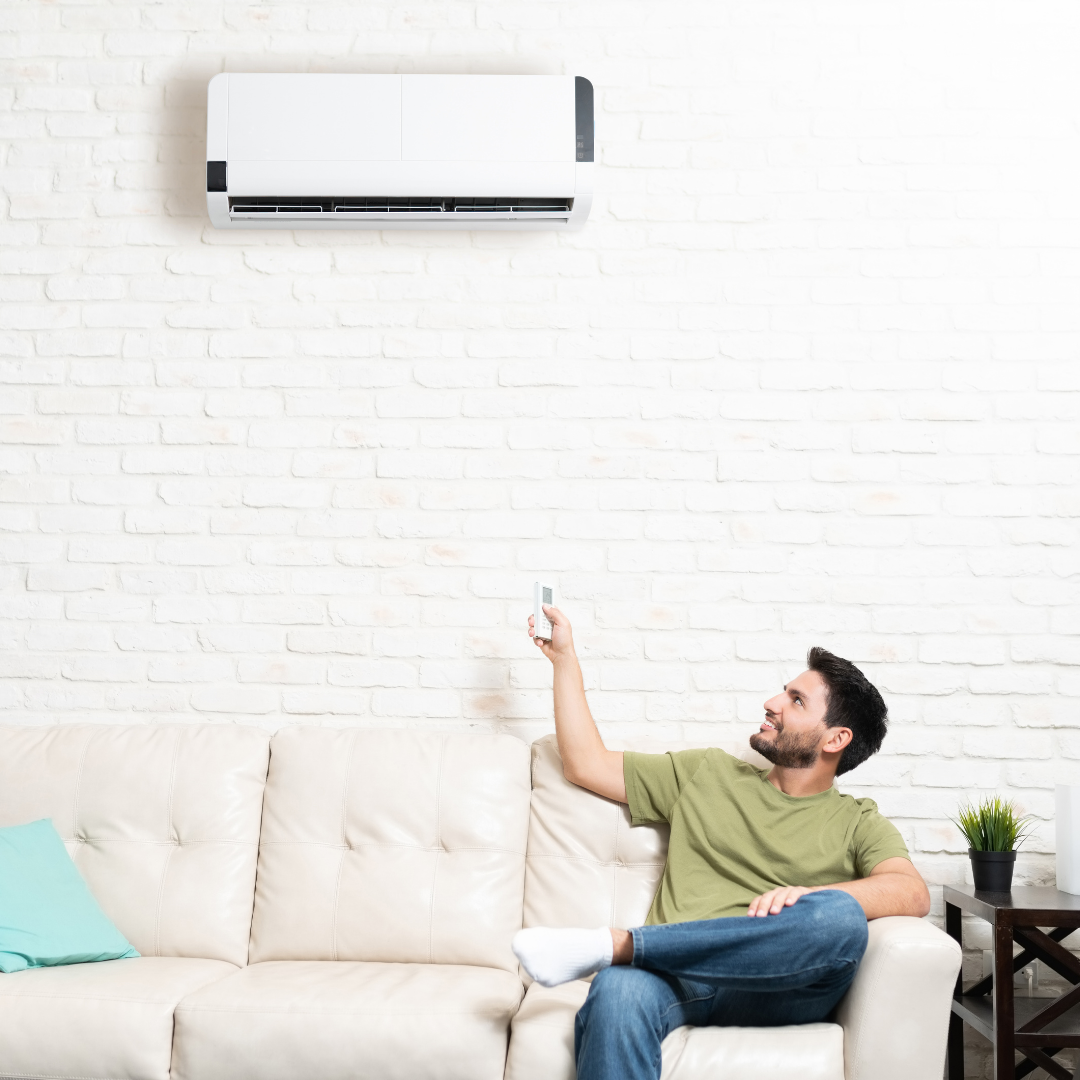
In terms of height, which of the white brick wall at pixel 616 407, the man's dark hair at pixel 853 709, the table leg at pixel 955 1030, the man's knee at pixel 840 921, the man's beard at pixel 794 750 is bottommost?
the table leg at pixel 955 1030

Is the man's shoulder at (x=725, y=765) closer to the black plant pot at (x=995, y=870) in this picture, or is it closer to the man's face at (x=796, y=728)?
the man's face at (x=796, y=728)

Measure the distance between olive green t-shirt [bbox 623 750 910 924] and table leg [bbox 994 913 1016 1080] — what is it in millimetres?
249

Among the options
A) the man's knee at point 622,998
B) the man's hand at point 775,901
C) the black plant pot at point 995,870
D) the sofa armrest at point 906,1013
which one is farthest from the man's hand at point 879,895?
the black plant pot at point 995,870

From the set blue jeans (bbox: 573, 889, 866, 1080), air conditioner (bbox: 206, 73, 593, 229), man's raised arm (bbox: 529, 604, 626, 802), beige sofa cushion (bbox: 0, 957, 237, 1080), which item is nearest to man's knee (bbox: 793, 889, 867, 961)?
blue jeans (bbox: 573, 889, 866, 1080)

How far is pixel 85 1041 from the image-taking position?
1.83 meters

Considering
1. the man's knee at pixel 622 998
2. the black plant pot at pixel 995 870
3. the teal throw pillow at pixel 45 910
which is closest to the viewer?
the man's knee at pixel 622 998

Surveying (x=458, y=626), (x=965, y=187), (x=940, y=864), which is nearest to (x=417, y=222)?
(x=458, y=626)

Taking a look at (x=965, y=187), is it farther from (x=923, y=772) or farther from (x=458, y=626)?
(x=458, y=626)

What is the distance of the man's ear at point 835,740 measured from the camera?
2180mm

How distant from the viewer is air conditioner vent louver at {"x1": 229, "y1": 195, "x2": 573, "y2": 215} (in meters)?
2.59

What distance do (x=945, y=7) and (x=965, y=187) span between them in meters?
0.46

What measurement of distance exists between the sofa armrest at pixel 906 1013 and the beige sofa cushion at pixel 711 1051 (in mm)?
50

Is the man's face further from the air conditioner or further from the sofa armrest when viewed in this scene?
the air conditioner

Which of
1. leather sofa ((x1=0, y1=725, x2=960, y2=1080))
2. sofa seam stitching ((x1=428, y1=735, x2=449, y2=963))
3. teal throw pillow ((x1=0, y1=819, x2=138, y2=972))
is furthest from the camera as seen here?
sofa seam stitching ((x1=428, y1=735, x2=449, y2=963))
